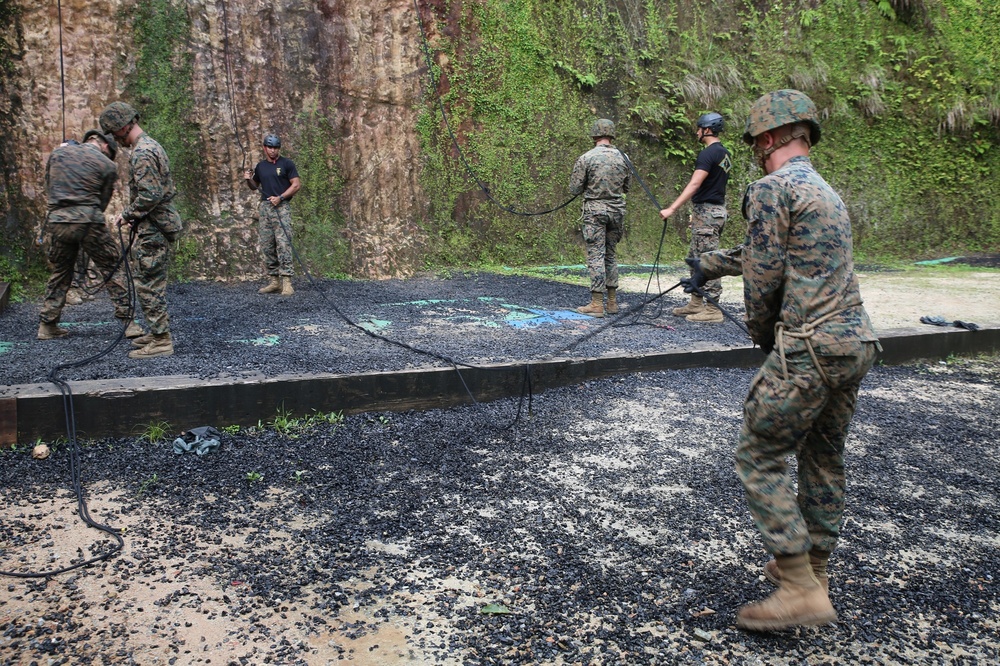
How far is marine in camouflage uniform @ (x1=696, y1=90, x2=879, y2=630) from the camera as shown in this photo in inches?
105

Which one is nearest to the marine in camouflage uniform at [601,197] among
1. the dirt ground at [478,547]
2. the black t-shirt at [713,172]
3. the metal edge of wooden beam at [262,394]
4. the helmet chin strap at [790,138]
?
the black t-shirt at [713,172]

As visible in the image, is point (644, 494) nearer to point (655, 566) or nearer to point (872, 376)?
point (655, 566)

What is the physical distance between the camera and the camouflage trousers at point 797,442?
106 inches

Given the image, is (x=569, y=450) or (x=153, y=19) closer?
(x=569, y=450)

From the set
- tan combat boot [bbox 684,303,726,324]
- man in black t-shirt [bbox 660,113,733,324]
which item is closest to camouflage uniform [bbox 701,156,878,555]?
man in black t-shirt [bbox 660,113,733,324]

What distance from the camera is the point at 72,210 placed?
651 centimetres

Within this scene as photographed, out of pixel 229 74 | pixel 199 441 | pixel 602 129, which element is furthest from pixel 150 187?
pixel 229 74

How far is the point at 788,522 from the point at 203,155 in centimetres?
1042

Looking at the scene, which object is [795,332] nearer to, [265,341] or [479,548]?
[479,548]

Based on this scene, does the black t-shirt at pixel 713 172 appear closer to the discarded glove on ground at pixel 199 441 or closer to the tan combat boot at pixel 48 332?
the discarded glove on ground at pixel 199 441

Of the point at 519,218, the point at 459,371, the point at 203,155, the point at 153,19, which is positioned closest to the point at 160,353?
the point at 459,371


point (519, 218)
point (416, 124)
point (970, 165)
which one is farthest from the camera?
point (970, 165)

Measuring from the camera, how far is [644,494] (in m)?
4.00

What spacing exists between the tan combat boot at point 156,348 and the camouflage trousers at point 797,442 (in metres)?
4.83
